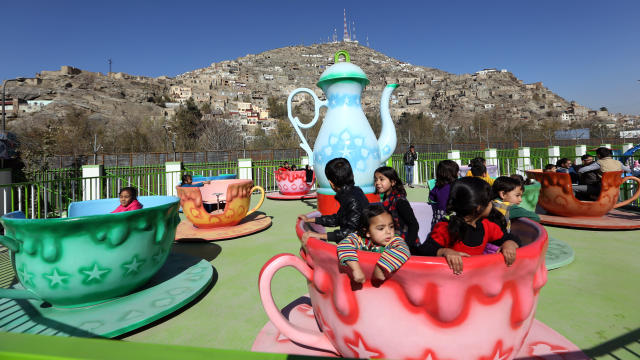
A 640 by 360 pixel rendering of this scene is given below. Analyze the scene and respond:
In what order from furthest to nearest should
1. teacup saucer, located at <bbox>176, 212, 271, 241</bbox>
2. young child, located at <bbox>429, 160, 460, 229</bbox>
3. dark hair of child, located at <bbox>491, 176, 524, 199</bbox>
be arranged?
teacup saucer, located at <bbox>176, 212, 271, 241</bbox> → young child, located at <bbox>429, 160, 460, 229</bbox> → dark hair of child, located at <bbox>491, 176, 524, 199</bbox>

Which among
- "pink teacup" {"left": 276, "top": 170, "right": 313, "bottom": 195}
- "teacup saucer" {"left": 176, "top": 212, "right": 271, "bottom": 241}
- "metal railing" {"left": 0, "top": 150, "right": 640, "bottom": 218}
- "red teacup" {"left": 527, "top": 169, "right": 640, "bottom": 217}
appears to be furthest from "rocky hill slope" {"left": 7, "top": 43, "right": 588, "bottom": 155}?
"red teacup" {"left": 527, "top": 169, "right": 640, "bottom": 217}

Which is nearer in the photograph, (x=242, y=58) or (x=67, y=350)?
(x=67, y=350)

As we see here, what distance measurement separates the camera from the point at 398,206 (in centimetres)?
175

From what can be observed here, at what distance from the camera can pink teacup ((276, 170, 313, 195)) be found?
7875 millimetres

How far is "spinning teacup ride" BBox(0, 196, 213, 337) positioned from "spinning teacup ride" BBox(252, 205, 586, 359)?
53.8 inches

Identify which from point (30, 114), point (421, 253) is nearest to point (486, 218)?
point (421, 253)

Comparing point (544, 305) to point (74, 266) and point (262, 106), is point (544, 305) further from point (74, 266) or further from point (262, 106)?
point (262, 106)

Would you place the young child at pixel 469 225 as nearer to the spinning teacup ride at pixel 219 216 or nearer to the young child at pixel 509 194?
the young child at pixel 509 194

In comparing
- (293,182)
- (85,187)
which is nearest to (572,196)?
(293,182)

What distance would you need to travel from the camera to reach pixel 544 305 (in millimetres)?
2010

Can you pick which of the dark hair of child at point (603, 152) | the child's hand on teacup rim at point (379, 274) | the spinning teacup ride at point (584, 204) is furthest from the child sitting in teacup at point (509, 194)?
the dark hair of child at point (603, 152)

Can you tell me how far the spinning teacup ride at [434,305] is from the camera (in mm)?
878

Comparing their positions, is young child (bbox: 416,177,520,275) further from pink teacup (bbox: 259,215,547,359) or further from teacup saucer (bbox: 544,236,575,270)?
teacup saucer (bbox: 544,236,575,270)

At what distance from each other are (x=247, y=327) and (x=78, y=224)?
116 cm
